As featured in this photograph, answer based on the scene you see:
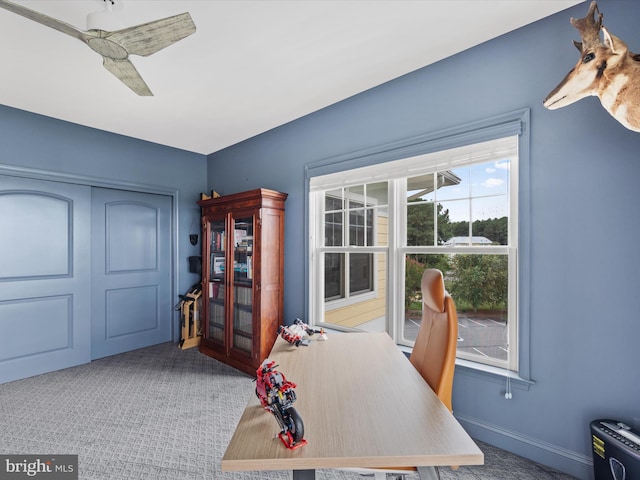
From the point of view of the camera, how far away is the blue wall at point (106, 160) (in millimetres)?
3176

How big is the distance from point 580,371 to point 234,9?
2.89 metres

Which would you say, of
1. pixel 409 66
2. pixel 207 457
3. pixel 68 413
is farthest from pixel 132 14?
pixel 68 413

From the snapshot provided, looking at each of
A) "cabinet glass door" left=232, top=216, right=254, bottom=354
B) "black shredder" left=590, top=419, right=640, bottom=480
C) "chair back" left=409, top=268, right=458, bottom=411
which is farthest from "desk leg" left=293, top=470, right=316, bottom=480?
"cabinet glass door" left=232, top=216, right=254, bottom=354

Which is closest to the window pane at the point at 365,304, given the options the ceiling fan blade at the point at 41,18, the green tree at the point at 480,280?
the green tree at the point at 480,280

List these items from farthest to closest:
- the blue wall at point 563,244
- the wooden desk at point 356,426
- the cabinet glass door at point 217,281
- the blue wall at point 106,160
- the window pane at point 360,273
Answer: the cabinet glass door at point 217,281
the blue wall at point 106,160
the window pane at point 360,273
the blue wall at point 563,244
the wooden desk at point 356,426

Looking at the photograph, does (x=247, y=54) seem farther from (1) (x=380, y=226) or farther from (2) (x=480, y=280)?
(2) (x=480, y=280)

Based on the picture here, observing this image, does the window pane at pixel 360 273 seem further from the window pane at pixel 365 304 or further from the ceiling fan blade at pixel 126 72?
the ceiling fan blade at pixel 126 72

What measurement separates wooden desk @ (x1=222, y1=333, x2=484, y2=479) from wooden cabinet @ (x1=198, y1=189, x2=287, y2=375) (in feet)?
5.80

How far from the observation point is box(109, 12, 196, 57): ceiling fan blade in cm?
143

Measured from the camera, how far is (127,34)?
1480 mm

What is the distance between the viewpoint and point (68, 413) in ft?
8.25

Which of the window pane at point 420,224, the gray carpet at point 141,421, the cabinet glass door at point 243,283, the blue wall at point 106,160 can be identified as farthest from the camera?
the cabinet glass door at point 243,283

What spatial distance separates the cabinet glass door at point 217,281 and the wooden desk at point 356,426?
2.49 meters

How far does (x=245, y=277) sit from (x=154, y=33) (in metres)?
2.44
